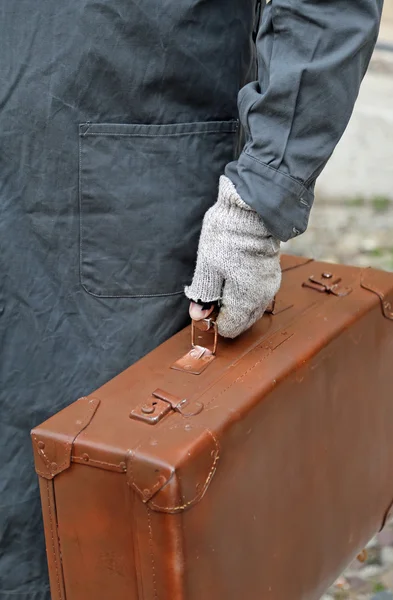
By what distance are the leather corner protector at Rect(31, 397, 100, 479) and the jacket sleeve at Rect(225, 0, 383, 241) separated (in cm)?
40

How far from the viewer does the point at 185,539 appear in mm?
1289

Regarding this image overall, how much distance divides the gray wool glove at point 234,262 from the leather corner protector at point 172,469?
0.24 meters

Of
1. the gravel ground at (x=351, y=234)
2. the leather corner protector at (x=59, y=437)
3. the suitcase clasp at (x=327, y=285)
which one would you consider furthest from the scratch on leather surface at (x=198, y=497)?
the gravel ground at (x=351, y=234)

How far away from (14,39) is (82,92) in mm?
133

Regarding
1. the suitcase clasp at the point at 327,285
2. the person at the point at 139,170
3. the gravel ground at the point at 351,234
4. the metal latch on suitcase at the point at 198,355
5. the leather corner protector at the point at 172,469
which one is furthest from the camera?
the gravel ground at the point at 351,234

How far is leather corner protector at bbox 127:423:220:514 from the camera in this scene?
125 centimetres

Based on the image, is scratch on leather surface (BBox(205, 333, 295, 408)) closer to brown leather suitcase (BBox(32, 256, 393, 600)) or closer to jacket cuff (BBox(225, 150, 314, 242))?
brown leather suitcase (BBox(32, 256, 393, 600))

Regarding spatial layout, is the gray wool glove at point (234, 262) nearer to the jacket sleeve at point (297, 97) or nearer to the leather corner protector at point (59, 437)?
the jacket sleeve at point (297, 97)

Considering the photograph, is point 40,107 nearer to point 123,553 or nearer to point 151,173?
point 151,173

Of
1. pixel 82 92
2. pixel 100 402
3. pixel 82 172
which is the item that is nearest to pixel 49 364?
pixel 100 402

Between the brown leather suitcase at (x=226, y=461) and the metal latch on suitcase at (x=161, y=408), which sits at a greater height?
the metal latch on suitcase at (x=161, y=408)

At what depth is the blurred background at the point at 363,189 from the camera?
414 centimetres

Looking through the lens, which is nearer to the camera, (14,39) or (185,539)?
(185,539)

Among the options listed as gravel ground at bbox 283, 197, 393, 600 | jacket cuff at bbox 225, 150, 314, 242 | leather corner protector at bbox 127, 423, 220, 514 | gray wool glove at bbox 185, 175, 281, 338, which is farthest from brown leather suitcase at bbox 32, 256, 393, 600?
gravel ground at bbox 283, 197, 393, 600
